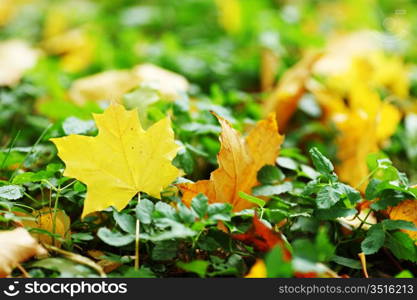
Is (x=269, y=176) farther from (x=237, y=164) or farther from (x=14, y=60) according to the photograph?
(x=14, y=60)

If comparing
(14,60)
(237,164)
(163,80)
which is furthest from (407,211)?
(14,60)

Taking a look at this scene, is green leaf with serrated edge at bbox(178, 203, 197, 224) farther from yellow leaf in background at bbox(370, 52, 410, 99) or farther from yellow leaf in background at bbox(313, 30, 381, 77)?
yellow leaf in background at bbox(370, 52, 410, 99)

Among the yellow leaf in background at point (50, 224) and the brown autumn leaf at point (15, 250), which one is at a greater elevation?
the brown autumn leaf at point (15, 250)

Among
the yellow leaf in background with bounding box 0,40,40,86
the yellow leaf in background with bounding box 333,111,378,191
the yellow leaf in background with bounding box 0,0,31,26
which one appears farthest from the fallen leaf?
the yellow leaf in background with bounding box 0,0,31,26

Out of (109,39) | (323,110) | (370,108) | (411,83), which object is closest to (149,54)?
(109,39)

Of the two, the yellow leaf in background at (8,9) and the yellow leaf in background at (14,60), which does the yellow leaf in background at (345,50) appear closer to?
the yellow leaf in background at (14,60)

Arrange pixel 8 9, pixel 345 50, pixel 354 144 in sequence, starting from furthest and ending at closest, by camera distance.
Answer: pixel 8 9 → pixel 345 50 → pixel 354 144

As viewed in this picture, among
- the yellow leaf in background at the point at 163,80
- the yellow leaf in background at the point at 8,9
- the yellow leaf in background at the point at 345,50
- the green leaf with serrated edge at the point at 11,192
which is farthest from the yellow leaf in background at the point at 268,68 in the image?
the yellow leaf in background at the point at 8,9
